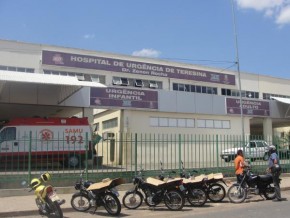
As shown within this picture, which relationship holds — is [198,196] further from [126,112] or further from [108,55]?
[108,55]

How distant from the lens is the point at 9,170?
14914 mm

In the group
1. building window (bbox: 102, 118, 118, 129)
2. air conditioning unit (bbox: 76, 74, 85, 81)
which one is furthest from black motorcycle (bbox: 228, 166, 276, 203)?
air conditioning unit (bbox: 76, 74, 85, 81)

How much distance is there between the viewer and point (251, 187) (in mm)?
13398

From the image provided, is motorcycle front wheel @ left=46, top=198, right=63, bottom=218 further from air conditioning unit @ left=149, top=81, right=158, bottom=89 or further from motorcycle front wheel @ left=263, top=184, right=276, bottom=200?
air conditioning unit @ left=149, top=81, right=158, bottom=89

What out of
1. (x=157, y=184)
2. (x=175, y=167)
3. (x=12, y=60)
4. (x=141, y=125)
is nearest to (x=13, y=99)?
(x=12, y=60)

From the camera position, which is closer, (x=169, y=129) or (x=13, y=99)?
(x=13, y=99)

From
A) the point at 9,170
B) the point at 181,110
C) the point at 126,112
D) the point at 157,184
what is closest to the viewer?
the point at 157,184

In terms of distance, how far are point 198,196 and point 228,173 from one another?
20.1ft

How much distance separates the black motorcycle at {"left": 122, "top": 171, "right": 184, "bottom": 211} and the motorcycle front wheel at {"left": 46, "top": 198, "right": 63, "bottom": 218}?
2621 mm

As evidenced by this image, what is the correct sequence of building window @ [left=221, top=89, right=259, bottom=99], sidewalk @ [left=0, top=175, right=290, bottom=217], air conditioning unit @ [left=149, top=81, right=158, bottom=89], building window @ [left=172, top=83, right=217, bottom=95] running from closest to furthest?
sidewalk @ [left=0, top=175, right=290, bottom=217], air conditioning unit @ [left=149, top=81, right=158, bottom=89], building window @ [left=172, top=83, right=217, bottom=95], building window @ [left=221, top=89, right=259, bottom=99]

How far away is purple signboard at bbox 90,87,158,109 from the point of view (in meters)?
25.9

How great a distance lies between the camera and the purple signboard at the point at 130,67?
99.0 ft

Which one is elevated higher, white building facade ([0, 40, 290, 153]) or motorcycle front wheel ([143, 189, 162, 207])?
white building facade ([0, 40, 290, 153])

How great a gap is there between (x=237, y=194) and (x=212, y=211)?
189 cm
